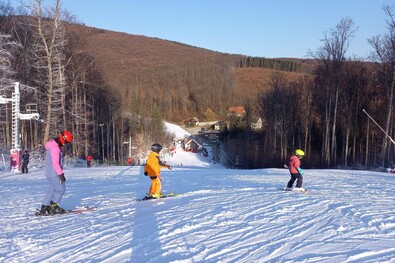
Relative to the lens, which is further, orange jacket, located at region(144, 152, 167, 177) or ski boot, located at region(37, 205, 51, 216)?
orange jacket, located at region(144, 152, 167, 177)

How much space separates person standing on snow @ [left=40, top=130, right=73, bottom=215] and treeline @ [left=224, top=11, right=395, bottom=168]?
29148 mm

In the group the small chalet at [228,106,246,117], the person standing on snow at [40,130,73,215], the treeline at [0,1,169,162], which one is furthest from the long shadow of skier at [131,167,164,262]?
the small chalet at [228,106,246,117]

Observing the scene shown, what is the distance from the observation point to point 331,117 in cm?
5097

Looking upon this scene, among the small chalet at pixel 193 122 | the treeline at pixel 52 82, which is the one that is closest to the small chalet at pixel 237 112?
the small chalet at pixel 193 122

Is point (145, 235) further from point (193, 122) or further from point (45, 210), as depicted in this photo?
point (193, 122)

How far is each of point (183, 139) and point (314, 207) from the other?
85669mm

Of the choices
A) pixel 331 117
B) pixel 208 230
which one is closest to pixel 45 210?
pixel 208 230

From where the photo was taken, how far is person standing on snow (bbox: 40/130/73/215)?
9594 mm

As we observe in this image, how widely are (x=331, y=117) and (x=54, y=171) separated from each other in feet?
150

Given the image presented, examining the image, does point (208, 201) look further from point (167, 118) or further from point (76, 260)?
point (167, 118)

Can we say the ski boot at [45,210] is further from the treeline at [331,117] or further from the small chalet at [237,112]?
the small chalet at [237,112]

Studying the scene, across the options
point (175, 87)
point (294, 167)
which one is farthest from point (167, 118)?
point (294, 167)

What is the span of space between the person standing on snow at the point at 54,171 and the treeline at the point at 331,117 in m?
29.1

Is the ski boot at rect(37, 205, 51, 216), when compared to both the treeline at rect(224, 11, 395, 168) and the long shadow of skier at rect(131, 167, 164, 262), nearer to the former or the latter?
the long shadow of skier at rect(131, 167, 164, 262)
